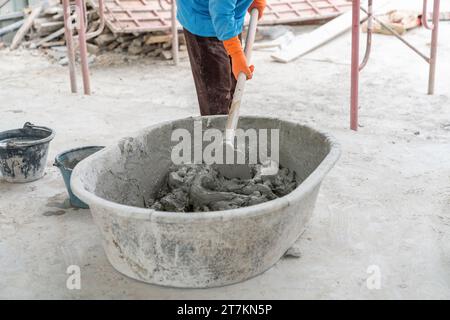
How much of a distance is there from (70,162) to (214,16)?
1.28m

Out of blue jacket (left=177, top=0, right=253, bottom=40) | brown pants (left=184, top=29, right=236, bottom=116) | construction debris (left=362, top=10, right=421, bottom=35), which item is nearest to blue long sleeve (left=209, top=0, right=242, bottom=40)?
blue jacket (left=177, top=0, right=253, bottom=40)

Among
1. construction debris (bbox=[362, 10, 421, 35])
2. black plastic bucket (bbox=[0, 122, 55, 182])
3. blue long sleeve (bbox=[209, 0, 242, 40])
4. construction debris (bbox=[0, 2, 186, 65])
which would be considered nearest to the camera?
blue long sleeve (bbox=[209, 0, 242, 40])

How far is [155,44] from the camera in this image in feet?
25.3

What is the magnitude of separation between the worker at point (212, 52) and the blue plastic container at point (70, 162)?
2.66ft

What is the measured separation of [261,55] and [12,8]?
3939 millimetres

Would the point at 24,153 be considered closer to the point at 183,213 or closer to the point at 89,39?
the point at 183,213

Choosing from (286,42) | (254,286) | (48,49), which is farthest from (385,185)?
(48,49)

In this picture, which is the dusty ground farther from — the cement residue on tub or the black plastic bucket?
the cement residue on tub

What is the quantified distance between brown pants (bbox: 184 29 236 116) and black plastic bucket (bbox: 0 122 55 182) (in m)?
1.02

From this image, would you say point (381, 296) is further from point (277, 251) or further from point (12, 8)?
point (12, 8)

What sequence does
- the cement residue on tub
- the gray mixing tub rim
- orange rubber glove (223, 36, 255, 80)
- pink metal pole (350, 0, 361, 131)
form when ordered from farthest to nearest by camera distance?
pink metal pole (350, 0, 361, 131)
orange rubber glove (223, 36, 255, 80)
the cement residue on tub
the gray mixing tub rim

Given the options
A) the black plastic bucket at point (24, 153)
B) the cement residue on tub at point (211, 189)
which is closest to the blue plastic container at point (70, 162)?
the black plastic bucket at point (24, 153)

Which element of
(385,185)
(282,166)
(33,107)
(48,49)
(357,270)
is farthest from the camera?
(48,49)

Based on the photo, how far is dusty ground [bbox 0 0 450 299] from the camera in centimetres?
262
